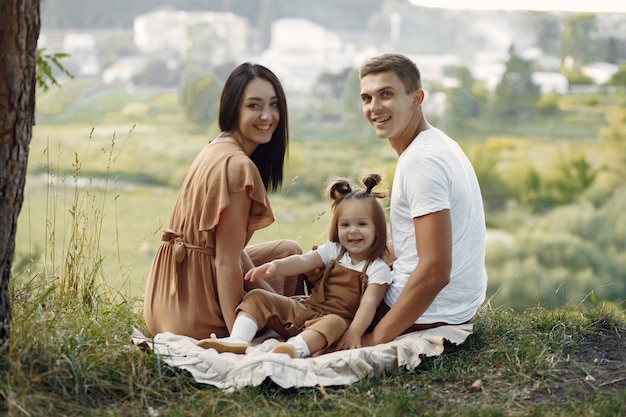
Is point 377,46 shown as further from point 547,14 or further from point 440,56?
point 547,14

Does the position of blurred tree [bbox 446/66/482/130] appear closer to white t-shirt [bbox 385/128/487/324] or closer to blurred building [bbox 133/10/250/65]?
blurred building [bbox 133/10/250/65]

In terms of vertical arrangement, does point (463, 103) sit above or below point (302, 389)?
above

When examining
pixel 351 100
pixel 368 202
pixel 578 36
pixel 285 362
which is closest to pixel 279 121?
pixel 368 202

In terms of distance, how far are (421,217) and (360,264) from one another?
1.30 feet

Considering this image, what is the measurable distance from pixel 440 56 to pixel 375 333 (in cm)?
1611

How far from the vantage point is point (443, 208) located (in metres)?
2.99

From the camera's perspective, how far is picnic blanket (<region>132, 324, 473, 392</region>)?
2.82 metres

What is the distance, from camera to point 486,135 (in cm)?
1958

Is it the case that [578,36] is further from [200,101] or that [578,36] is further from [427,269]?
[427,269]

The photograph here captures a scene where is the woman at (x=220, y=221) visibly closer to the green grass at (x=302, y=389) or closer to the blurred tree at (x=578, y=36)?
the green grass at (x=302, y=389)

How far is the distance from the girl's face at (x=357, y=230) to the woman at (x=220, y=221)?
300 millimetres

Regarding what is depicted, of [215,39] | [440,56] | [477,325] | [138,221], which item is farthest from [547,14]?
[477,325]

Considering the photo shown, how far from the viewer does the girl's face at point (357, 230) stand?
3.26 metres

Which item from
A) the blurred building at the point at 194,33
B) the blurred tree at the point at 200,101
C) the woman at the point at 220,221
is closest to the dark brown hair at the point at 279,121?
the woman at the point at 220,221
